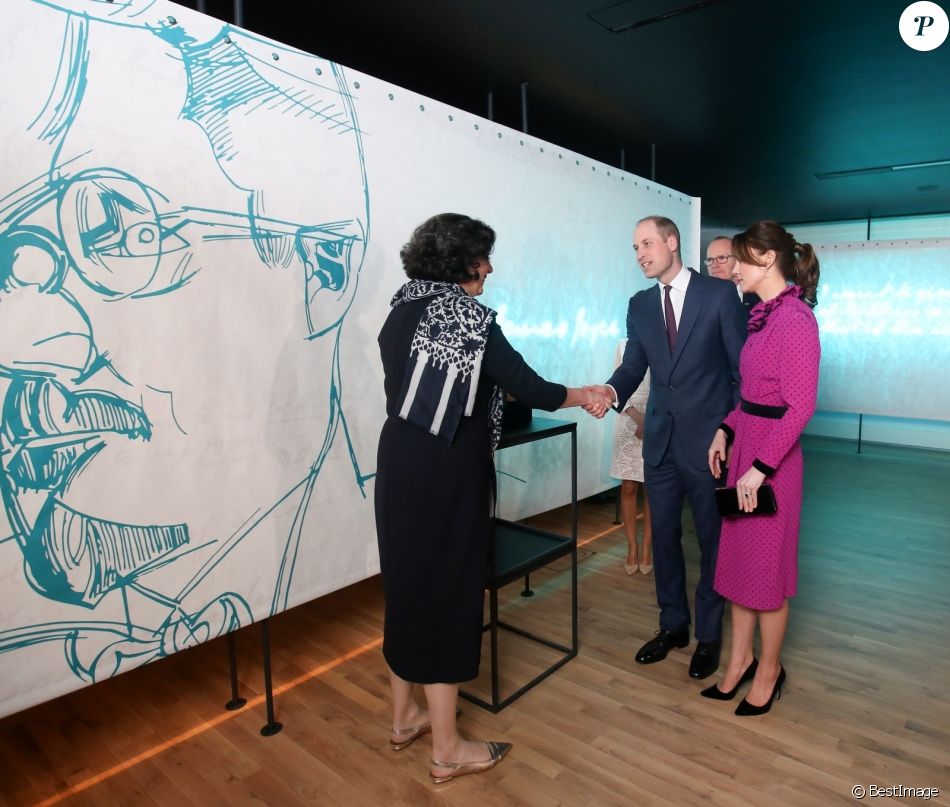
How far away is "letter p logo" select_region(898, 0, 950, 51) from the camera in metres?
2.42

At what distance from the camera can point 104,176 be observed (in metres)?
1.56

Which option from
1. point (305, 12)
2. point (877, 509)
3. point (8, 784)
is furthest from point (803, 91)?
point (8, 784)

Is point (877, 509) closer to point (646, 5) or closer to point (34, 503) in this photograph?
point (646, 5)

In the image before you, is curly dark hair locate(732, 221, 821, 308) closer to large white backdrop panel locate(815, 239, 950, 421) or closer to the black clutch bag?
Answer: the black clutch bag

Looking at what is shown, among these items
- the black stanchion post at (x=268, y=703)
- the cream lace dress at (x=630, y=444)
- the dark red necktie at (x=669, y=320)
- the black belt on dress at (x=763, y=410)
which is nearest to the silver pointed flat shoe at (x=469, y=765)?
the black stanchion post at (x=268, y=703)

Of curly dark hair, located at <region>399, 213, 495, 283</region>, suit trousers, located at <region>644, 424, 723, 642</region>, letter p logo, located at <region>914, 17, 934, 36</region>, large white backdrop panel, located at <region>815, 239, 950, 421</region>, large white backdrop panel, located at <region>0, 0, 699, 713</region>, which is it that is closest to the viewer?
large white backdrop panel, located at <region>0, 0, 699, 713</region>

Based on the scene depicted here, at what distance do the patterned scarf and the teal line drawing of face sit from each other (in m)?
0.60

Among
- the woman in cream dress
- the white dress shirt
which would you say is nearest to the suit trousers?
the white dress shirt

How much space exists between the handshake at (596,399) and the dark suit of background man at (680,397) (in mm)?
76

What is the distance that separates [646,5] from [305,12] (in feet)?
4.35

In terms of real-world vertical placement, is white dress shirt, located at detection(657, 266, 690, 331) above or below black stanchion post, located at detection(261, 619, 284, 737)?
above

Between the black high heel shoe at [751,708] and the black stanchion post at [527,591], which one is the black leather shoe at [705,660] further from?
the black stanchion post at [527,591]

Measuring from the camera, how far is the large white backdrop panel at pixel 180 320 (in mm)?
1474

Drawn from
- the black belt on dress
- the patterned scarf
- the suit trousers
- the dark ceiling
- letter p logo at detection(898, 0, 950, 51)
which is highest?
the dark ceiling
